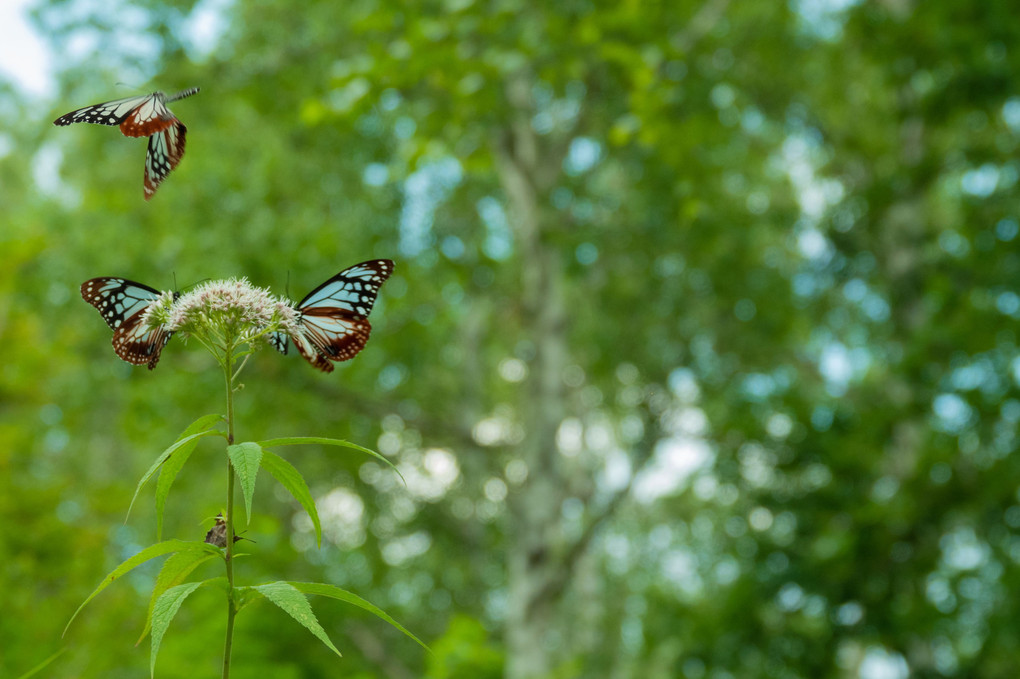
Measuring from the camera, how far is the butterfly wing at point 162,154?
1102mm

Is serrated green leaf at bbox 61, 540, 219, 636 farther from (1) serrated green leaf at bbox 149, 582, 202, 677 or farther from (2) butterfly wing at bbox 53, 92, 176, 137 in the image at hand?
(2) butterfly wing at bbox 53, 92, 176, 137

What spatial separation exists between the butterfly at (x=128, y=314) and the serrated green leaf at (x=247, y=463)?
29 cm

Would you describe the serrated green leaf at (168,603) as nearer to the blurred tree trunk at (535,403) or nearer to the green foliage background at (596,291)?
the green foliage background at (596,291)

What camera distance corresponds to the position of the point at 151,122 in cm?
104

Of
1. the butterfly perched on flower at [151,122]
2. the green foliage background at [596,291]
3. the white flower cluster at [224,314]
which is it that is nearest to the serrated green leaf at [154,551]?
the white flower cluster at [224,314]

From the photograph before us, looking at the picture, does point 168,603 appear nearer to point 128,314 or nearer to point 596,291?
point 128,314

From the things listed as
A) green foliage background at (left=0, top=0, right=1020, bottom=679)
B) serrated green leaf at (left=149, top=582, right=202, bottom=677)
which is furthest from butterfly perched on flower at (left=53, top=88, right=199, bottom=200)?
green foliage background at (left=0, top=0, right=1020, bottom=679)

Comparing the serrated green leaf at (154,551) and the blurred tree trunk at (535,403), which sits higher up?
the serrated green leaf at (154,551)

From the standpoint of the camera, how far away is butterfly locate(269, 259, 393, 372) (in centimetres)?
115

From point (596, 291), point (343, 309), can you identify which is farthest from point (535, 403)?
point (343, 309)

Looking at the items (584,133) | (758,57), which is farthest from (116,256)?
(758,57)

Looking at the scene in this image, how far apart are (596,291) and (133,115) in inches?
363

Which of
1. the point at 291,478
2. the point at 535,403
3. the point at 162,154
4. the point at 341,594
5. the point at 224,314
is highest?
the point at 162,154

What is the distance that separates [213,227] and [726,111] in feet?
18.3
